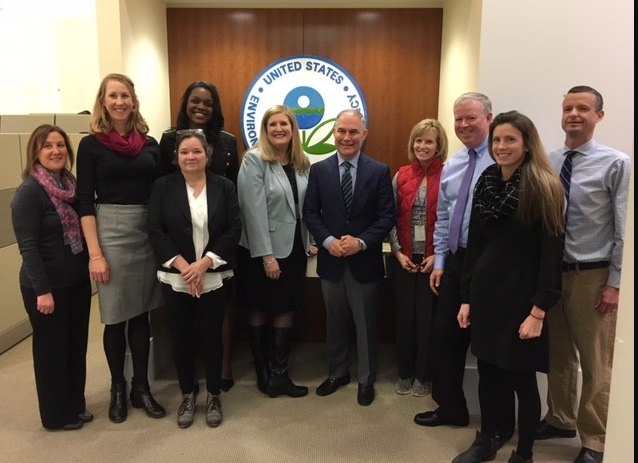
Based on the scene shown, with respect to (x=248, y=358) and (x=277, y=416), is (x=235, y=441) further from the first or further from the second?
(x=248, y=358)

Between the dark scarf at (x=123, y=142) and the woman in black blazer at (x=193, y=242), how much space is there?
19 centimetres

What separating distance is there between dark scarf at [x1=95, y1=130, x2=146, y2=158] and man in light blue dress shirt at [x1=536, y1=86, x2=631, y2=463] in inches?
75.6

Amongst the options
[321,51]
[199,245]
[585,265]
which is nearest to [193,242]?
[199,245]

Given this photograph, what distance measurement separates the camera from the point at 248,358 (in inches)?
135

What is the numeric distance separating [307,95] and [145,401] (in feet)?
7.98

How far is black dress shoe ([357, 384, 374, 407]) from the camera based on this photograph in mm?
2803

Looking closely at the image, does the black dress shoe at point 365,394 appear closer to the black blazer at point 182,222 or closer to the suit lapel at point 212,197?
the black blazer at point 182,222

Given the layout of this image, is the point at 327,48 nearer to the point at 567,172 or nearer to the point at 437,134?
the point at 437,134

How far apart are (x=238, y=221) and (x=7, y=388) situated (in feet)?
6.00

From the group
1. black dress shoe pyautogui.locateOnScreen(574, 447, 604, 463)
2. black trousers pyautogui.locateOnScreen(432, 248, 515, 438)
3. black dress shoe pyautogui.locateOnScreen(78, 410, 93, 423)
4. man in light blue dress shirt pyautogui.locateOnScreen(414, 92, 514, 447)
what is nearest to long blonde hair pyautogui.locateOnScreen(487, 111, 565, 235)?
man in light blue dress shirt pyautogui.locateOnScreen(414, 92, 514, 447)

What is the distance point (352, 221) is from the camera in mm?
2697

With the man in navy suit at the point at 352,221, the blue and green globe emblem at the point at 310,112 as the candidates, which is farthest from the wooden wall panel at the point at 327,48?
the man in navy suit at the point at 352,221

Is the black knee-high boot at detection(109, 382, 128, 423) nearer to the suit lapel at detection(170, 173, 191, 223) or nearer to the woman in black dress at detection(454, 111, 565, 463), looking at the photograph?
the suit lapel at detection(170, 173, 191, 223)

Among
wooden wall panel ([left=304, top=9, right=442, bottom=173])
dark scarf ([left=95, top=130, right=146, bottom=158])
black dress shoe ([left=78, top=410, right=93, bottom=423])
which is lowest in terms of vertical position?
black dress shoe ([left=78, top=410, right=93, bottom=423])
